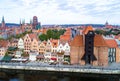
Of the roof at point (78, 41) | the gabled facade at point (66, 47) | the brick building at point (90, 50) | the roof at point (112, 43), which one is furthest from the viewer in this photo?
the gabled facade at point (66, 47)

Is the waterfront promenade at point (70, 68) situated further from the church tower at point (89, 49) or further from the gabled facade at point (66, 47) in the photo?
the gabled facade at point (66, 47)

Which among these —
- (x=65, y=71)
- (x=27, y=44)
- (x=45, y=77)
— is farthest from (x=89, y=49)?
(x=27, y=44)

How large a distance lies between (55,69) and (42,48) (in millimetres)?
25544

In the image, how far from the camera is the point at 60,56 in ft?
174

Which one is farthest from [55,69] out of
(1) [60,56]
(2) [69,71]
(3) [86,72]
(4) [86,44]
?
(1) [60,56]

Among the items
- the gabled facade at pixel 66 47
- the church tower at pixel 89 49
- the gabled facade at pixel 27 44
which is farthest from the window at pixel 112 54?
the gabled facade at pixel 27 44

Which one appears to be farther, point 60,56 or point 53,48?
point 53,48

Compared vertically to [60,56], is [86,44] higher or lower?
higher

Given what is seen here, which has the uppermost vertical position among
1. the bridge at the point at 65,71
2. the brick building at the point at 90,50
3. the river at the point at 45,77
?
the brick building at the point at 90,50

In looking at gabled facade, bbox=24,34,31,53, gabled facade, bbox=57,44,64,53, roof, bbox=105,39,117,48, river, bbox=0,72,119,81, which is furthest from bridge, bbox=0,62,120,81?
gabled facade, bbox=24,34,31,53

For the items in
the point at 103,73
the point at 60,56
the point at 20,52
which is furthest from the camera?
the point at 20,52

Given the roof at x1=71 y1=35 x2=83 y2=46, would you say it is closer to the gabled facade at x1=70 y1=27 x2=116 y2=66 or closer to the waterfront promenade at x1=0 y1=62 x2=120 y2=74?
the gabled facade at x1=70 y1=27 x2=116 y2=66

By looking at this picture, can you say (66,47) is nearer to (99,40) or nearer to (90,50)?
(90,50)

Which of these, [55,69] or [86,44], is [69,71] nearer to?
[55,69]
